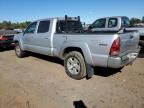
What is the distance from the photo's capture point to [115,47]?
495 cm

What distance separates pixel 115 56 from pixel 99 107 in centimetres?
150

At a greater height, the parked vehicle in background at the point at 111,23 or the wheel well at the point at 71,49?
the parked vehicle in background at the point at 111,23

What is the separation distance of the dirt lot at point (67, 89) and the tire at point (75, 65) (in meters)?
0.18

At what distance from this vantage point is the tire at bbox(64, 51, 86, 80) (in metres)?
5.79

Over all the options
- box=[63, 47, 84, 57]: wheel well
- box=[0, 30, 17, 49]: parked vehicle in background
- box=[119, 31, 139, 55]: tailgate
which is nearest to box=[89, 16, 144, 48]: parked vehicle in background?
box=[63, 47, 84, 57]: wheel well

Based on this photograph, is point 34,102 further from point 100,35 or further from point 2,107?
point 100,35

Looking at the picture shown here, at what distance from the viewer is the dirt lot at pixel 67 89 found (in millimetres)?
4395

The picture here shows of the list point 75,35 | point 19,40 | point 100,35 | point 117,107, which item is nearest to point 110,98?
point 117,107

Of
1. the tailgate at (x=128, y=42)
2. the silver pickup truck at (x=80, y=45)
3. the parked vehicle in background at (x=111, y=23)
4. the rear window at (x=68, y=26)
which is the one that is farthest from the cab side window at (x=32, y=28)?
the tailgate at (x=128, y=42)

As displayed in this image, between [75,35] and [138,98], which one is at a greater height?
[75,35]

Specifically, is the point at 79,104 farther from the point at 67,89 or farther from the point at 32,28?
the point at 32,28

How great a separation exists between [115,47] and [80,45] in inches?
45.2

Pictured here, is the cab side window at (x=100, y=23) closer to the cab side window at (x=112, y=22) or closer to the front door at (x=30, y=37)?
the cab side window at (x=112, y=22)

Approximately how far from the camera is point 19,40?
30.7ft
